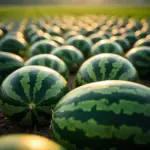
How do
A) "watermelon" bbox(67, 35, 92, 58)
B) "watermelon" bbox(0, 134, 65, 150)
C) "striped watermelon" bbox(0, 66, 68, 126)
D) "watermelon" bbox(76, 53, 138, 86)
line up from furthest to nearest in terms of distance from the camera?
1. "watermelon" bbox(67, 35, 92, 58)
2. "watermelon" bbox(76, 53, 138, 86)
3. "striped watermelon" bbox(0, 66, 68, 126)
4. "watermelon" bbox(0, 134, 65, 150)

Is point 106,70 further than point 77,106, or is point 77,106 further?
point 106,70

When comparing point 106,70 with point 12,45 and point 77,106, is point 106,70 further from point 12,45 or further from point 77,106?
point 12,45

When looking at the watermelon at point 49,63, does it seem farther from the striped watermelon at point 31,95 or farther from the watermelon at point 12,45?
the watermelon at point 12,45

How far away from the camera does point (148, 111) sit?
3.52 m

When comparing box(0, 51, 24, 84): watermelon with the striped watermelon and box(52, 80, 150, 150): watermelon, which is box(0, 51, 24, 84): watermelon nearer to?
the striped watermelon

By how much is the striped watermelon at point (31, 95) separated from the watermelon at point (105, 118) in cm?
135

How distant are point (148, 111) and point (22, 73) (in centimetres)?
263

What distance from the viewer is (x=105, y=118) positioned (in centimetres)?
347

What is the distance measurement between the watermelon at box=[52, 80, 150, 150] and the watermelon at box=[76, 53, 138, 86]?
2199mm

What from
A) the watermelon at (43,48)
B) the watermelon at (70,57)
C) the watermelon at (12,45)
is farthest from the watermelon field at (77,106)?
the watermelon at (12,45)

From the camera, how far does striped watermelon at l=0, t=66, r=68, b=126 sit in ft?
16.9

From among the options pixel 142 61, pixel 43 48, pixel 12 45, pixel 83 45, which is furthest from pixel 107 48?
pixel 12 45

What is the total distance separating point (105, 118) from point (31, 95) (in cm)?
195

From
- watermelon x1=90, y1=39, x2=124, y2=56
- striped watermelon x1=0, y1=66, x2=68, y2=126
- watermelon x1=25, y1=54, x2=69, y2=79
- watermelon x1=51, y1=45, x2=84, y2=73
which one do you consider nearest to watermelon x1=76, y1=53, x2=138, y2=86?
striped watermelon x1=0, y1=66, x2=68, y2=126
